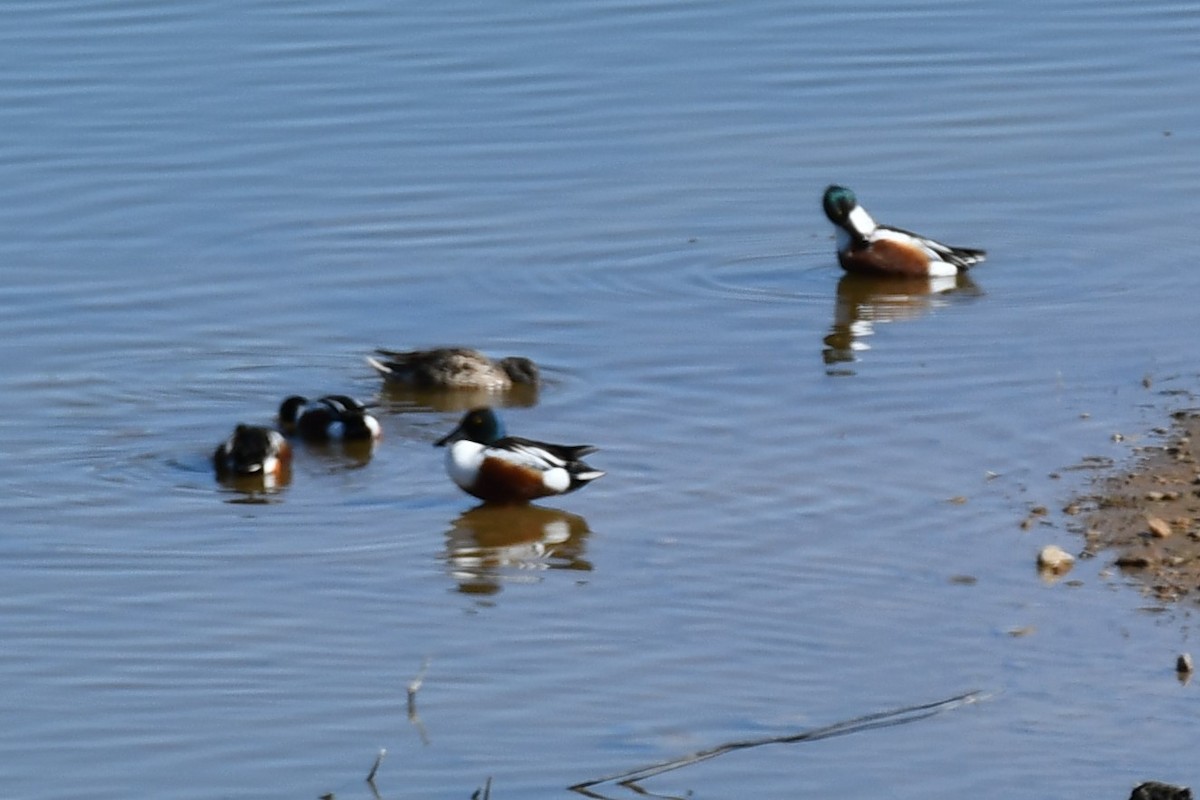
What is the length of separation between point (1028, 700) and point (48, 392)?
6.37 meters

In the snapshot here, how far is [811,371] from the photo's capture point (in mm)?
12875

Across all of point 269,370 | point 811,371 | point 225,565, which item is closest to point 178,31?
point 269,370

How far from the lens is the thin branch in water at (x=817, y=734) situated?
7363mm

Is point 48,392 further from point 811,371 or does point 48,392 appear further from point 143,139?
point 143,139

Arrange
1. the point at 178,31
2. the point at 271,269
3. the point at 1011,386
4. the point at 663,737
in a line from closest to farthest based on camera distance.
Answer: the point at 663,737 < the point at 1011,386 < the point at 271,269 < the point at 178,31

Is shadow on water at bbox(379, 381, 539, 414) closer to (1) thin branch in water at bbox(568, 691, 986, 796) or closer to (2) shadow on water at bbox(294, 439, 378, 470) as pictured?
(2) shadow on water at bbox(294, 439, 378, 470)

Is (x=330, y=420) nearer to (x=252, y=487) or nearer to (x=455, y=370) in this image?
(x=252, y=487)

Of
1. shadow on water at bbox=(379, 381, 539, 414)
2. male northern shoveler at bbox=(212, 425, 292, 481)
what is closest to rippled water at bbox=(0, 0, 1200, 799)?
shadow on water at bbox=(379, 381, 539, 414)

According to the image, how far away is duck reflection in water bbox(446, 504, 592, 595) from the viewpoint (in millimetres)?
9930

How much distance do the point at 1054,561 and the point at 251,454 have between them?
13.0 feet

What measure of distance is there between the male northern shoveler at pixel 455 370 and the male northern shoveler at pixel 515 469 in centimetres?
156

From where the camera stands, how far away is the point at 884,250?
49.3 feet

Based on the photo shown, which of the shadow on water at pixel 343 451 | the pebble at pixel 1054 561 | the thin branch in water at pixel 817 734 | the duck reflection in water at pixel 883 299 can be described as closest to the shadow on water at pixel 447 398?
the shadow on water at pixel 343 451

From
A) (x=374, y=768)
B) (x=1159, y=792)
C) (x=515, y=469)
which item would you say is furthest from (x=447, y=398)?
(x=1159, y=792)
